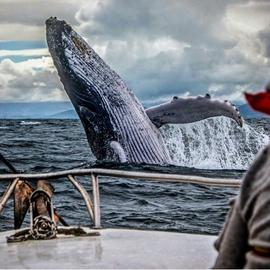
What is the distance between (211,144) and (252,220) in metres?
21.3

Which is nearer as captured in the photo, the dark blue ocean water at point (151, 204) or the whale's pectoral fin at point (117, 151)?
the dark blue ocean water at point (151, 204)

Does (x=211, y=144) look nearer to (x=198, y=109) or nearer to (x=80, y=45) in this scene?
(x=80, y=45)

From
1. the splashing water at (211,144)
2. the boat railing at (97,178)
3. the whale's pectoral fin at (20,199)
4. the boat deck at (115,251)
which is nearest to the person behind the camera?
the boat deck at (115,251)

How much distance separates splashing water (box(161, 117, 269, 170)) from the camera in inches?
884

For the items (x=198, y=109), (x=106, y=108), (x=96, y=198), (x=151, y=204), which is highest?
(x=106, y=108)

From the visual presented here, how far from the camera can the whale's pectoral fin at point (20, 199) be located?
548 cm

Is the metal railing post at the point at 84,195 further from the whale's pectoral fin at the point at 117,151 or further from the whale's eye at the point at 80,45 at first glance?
the whale's pectoral fin at the point at 117,151

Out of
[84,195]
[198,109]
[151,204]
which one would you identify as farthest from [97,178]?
[198,109]

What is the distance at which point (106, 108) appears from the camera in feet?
70.9

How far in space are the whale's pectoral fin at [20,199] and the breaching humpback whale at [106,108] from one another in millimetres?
12120

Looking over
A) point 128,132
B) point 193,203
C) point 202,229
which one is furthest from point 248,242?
point 128,132

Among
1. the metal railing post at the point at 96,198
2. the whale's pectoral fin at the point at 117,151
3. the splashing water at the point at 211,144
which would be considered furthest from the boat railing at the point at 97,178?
the whale's pectoral fin at the point at 117,151

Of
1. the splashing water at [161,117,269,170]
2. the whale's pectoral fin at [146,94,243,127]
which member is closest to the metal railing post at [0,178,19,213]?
the whale's pectoral fin at [146,94,243,127]

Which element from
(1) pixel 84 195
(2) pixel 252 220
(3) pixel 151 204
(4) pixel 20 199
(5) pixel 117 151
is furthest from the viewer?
(5) pixel 117 151
